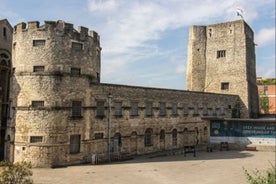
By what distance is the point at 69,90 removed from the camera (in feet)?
77.8

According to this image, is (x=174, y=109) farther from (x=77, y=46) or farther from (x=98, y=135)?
(x=77, y=46)

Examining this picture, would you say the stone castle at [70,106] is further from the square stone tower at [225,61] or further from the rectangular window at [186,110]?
the square stone tower at [225,61]

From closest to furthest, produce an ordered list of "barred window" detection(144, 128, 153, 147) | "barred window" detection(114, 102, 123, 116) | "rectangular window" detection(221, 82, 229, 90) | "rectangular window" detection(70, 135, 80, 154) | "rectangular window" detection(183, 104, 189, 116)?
1. "rectangular window" detection(70, 135, 80, 154)
2. "barred window" detection(114, 102, 123, 116)
3. "barred window" detection(144, 128, 153, 147)
4. "rectangular window" detection(183, 104, 189, 116)
5. "rectangular window" detection(221, 82, 229, 90)

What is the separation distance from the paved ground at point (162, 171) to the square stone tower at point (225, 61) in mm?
20262

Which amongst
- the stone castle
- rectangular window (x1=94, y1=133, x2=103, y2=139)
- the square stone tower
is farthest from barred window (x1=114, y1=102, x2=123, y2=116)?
the square stone tower

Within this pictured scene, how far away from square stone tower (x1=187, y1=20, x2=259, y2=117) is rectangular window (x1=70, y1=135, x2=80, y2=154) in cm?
2953

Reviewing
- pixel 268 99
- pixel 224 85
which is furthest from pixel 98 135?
pixel 268 99

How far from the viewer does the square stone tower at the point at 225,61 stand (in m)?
45.8

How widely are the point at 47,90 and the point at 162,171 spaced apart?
10805mm

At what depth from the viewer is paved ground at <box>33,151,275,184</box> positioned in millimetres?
18391

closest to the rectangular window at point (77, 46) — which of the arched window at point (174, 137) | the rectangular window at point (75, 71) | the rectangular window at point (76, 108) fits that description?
the rectangular window at point (75, 71)

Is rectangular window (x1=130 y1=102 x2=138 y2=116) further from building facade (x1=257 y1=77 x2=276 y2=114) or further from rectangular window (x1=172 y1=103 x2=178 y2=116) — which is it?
building facade (x1=257 y1=77 x2=276 y2=114)

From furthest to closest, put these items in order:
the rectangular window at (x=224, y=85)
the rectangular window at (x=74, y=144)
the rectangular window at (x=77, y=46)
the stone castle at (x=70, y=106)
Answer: the rectangular window at (x=224, y=85) < the rectangular window at (x=77, y=46) < the rectangular window at (x=74, y=144) < the stone castle at (x=70, y=106)

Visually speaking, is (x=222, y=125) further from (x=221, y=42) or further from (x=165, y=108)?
(x=221, y=42)
